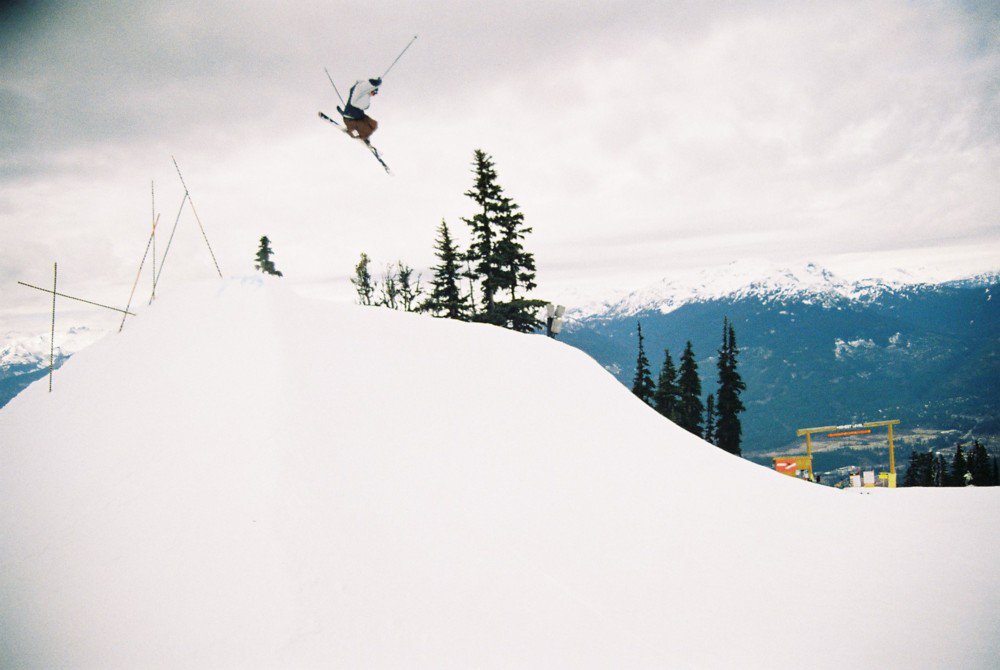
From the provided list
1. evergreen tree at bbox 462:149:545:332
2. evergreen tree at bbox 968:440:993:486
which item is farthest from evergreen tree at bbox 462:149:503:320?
evergreen tree at bbox 968:440:993:486

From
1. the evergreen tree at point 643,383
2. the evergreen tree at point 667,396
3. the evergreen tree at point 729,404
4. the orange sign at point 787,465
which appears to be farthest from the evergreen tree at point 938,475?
the orange sign at point 787,465

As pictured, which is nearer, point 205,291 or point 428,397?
point 428,397

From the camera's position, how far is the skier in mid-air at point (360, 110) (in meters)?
10.2

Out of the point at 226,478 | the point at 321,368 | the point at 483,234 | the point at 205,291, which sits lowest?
the point at 226,478

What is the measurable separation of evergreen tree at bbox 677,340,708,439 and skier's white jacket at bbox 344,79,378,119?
37626mm

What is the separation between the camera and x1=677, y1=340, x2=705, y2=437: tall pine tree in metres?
42.4

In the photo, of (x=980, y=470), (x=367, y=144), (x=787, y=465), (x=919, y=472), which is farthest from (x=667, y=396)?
(x=919, y=472)

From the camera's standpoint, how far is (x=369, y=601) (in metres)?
5.77

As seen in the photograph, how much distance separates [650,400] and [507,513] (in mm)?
40039

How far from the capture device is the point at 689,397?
4350cm

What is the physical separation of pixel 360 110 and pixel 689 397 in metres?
40.2

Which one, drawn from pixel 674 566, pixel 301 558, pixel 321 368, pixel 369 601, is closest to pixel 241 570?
pixel 301 558

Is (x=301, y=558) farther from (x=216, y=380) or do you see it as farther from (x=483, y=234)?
(x=483, y=234)

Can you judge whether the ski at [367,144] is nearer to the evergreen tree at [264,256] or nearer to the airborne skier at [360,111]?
the airborne skier at [360,111]
